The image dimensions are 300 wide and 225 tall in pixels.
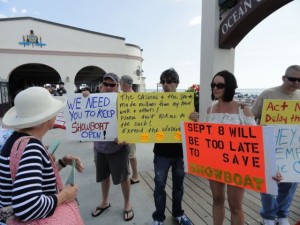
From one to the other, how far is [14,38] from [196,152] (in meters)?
18.4

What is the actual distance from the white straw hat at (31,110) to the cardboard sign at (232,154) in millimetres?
1293

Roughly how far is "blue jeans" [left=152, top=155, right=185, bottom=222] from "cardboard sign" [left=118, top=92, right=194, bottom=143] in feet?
0.80

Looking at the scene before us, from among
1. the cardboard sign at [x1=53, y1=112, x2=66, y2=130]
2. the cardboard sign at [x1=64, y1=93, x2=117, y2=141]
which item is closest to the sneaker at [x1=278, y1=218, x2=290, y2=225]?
the cardboard sign at [x1=64, y1=93, x2=117, y2=141]

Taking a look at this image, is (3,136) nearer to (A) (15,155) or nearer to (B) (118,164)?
(B) (118,164)

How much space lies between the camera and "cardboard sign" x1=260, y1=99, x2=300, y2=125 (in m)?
2.61

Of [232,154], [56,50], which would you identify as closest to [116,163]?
[232,154]

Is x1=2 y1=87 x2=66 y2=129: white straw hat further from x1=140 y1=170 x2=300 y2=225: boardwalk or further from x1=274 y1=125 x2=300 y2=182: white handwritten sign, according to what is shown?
x1=140 y1=170 x2=300 y2=225: boardwalk

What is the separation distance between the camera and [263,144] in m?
1.88

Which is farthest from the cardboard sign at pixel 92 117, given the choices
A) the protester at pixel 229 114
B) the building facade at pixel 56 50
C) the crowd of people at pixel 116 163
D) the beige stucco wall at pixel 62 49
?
the beige stucco wall at pixel 62 49

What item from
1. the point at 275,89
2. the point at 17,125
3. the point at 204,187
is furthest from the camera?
the point at 204,187

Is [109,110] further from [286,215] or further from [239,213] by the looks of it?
[286,215]

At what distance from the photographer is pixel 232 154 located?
80.9 inches

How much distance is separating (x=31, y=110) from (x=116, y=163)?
5.80ft

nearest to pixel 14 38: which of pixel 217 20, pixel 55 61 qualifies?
pixel 55 61
